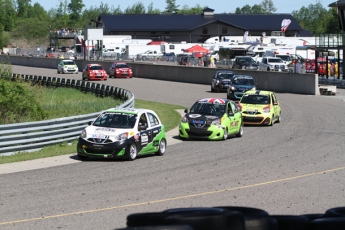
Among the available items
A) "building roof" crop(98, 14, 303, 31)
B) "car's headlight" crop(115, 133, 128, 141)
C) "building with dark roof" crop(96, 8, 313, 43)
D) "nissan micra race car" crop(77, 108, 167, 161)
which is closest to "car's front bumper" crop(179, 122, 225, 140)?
"nissan micra race car" crop(77, 108, 167, 161)

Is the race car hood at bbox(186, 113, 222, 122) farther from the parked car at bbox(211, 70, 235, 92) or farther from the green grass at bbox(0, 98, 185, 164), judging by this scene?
the parked car at bbox(211, 70, 235, 92)

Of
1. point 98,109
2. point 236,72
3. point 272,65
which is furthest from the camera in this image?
point 272,65

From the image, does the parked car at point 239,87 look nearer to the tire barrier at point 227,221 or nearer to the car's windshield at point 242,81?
the car's windshield at point 242,81

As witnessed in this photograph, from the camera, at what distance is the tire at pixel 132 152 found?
810 inches

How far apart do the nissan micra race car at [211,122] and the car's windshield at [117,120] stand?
462 cm

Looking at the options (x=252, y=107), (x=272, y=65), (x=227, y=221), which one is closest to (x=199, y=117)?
(x=252, y=107)

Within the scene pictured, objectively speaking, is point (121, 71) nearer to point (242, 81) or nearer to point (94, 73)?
point (94, 73)

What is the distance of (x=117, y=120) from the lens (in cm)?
2155

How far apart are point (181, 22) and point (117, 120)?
368 ft

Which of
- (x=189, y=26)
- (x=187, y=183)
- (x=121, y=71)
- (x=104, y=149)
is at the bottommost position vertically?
(x=187, y=183)

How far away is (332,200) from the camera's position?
47.3 ft

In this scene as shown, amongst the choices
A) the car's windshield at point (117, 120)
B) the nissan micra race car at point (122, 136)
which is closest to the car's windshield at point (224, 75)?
the nissan micra race car at point (122, 136)

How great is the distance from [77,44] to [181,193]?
89611mm

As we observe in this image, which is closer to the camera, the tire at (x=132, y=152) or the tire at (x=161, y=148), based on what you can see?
the tire at (x=132, y=152)
